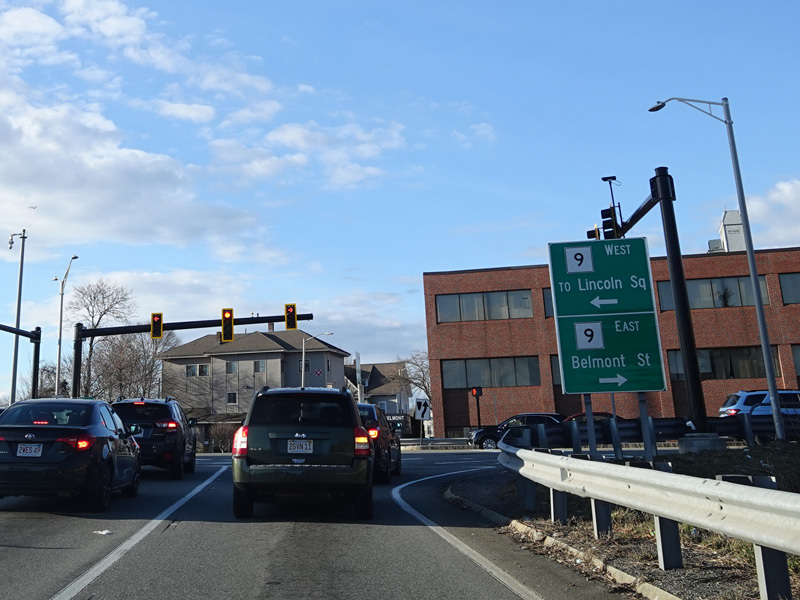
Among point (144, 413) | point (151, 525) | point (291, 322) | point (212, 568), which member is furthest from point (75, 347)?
point (212, 568)

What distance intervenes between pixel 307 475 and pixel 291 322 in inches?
813

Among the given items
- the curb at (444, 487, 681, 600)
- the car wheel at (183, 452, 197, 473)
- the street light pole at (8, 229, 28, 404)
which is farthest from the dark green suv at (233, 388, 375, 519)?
the street light pole at (8, 229, 28, 404)

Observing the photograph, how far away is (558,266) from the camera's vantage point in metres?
12.2

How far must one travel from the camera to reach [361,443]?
31.4ft

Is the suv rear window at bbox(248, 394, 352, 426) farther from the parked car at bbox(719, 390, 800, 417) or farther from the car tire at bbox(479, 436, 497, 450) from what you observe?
the car tire at bbox(479, 436, 497, 450)

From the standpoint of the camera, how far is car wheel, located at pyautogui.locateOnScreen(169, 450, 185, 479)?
619 inches

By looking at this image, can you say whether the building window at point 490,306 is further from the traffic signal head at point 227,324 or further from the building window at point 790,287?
the traffic signal head at point 227,324

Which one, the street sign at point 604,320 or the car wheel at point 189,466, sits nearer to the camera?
the street sign at point 604,320

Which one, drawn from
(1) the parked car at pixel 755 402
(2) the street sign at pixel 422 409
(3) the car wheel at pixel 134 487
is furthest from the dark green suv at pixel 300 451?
(2) the street sign at pixel 422 409

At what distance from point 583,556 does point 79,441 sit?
21.3 ft

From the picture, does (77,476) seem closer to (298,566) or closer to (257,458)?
(257,458)

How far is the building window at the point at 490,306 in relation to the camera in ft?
150

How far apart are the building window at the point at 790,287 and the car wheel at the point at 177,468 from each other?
3892 centimetres

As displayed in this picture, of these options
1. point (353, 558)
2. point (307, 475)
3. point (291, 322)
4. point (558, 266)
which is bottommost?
point (353, 558)
